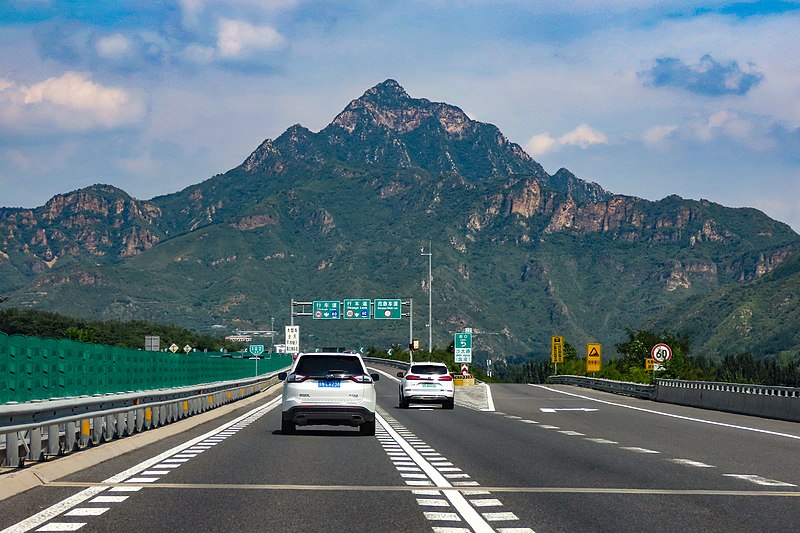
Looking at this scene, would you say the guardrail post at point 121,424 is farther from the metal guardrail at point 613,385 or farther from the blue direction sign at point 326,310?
the blue direction sign at point 326,310

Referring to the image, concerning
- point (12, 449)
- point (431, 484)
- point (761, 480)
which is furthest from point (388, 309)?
point (12, 449)

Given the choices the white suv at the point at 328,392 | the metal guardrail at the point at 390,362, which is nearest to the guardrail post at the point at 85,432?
the white suv at the point at 328,392

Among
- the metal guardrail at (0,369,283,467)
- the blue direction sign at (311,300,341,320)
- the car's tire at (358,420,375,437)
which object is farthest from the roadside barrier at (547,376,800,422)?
the blue direction sign at (311,300,341,320)

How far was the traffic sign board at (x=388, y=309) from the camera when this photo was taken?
370ft

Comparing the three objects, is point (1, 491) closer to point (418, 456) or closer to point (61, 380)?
point (418, 456)

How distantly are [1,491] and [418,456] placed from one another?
8228 millimetres

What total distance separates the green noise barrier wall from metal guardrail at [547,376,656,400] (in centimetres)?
2365

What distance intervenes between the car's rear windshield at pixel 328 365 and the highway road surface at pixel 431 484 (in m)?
1.37

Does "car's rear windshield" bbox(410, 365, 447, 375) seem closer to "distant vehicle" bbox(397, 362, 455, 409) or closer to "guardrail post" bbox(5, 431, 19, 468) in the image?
"distant vehicle" bbox(397, 362, 455, 409)

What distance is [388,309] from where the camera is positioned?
4466 inches

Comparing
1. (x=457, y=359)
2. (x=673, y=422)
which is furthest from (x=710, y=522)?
(x=457, y=359)

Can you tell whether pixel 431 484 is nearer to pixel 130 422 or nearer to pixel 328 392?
pixel 130 422

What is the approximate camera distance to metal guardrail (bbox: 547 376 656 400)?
5606 cm

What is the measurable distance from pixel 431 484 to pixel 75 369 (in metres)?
11.0
